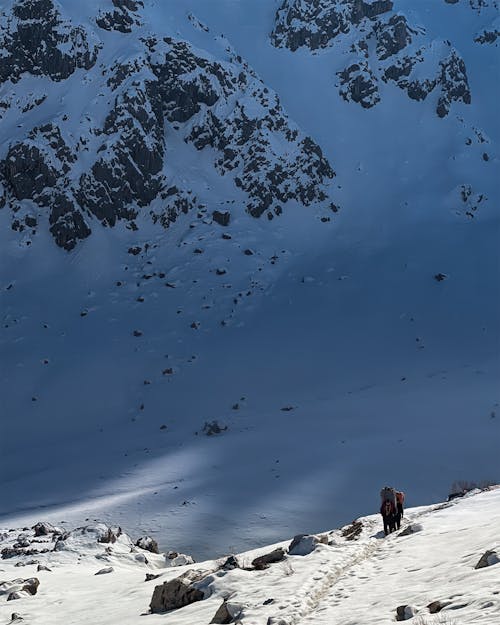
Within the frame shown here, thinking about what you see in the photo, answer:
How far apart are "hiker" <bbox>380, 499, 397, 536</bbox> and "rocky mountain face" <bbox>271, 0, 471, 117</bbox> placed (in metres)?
71.7

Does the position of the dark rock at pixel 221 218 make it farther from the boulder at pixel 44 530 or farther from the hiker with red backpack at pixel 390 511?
the hiker with red backpack at pixel 390 511

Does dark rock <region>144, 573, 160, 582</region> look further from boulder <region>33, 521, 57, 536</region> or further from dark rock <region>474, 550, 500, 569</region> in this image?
boulder <region>33, 521, 57, 536</region>

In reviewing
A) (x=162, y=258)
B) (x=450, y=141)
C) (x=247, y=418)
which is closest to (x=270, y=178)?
(x=162, y=258)

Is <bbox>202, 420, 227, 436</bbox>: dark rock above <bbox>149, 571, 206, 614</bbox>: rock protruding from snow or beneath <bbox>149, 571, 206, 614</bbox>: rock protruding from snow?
Result: above

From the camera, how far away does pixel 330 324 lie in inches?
2205

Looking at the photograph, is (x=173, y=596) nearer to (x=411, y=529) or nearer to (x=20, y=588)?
(x=20, y=588)

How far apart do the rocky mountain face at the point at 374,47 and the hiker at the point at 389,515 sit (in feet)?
235

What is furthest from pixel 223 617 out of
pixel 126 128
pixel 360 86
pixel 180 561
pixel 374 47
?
pixel 374 47

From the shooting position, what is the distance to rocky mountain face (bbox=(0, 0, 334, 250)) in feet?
229

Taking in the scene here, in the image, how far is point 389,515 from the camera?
57.2 ft

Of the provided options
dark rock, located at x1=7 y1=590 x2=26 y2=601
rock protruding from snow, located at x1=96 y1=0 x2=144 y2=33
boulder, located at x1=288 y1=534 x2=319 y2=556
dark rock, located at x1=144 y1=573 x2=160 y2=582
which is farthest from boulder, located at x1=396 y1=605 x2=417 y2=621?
rock protruding from snow, located at x1=96 y1=0 x2=144 y2=33

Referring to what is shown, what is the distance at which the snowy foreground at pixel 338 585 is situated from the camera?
976cm

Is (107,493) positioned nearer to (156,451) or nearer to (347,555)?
(156,451)

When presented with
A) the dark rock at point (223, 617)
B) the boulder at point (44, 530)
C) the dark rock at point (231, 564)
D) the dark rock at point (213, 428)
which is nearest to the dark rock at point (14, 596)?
the dark rock at point (231, 564)
